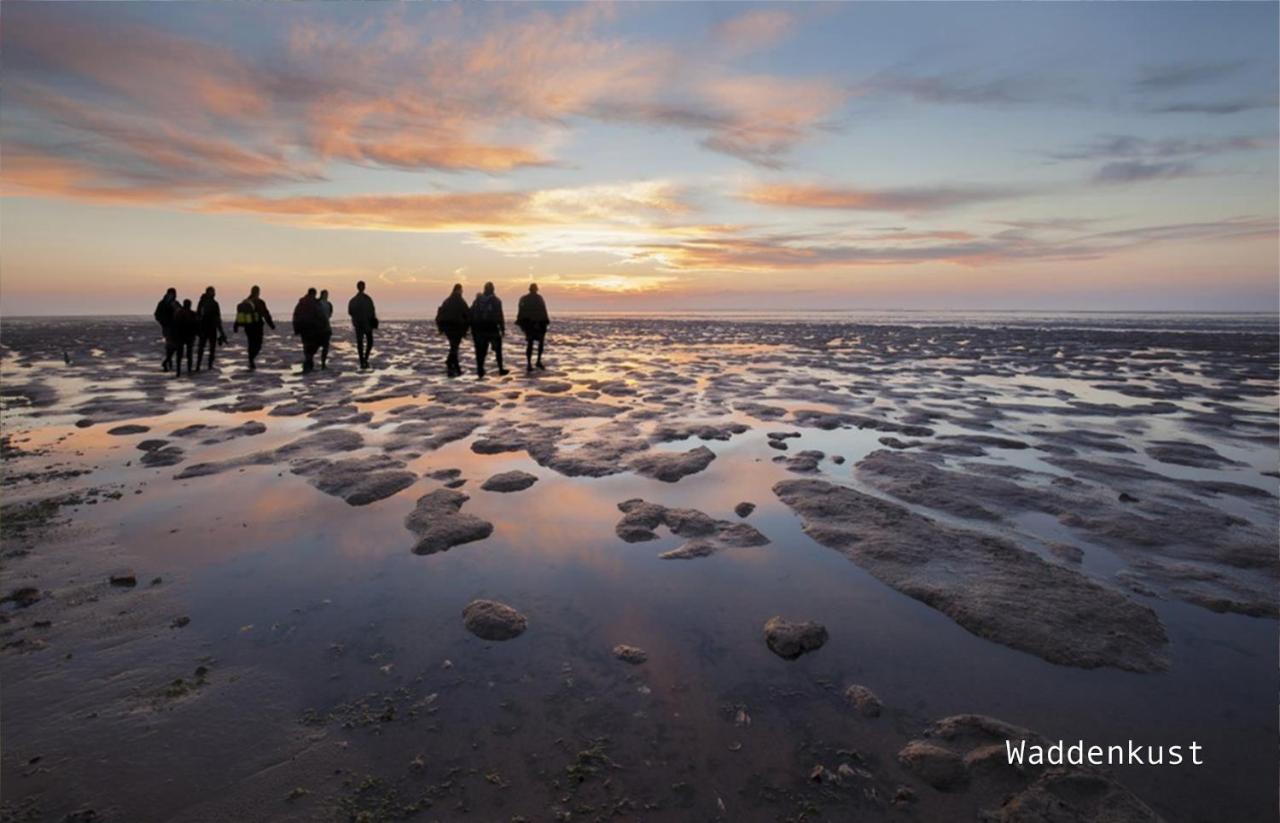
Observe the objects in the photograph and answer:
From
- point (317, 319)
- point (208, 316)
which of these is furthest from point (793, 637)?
point (208, 316)

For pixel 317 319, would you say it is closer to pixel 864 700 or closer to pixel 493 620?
pixel 493 620

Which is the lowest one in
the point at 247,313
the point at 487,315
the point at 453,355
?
the point at 453,355

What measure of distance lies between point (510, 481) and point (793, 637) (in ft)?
16.3

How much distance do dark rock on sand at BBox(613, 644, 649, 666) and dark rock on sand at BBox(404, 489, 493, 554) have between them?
2595mm

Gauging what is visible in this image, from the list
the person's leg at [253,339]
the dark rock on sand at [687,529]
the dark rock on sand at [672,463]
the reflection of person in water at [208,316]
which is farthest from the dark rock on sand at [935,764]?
the person's leg at [253,339]

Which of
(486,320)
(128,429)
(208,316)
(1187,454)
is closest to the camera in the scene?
(1187,454)

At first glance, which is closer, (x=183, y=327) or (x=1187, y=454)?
(x=1187, y=454)

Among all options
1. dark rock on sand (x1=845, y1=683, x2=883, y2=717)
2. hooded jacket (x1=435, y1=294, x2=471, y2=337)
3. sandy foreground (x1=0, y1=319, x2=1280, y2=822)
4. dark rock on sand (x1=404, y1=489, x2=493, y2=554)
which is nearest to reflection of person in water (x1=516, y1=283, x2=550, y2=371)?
hooded jacket (x1=435, y1=294, x2=471, y2=337)

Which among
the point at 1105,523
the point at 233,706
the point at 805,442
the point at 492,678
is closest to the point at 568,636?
the point at 492,678

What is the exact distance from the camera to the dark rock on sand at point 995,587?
4379 millimetres

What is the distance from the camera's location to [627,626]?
15.1 ft

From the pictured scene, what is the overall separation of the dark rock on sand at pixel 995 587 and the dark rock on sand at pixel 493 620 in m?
3.40

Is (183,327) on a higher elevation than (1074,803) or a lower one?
higher

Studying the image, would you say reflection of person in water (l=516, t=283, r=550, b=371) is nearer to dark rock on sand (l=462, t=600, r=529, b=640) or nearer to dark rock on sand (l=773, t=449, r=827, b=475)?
dark rock on sand (l=773, t=449, r=827, b=475)
